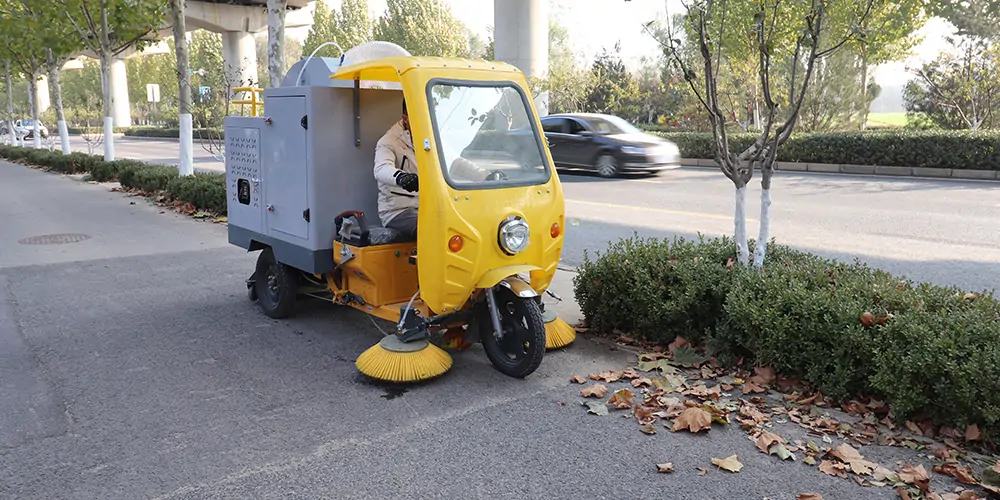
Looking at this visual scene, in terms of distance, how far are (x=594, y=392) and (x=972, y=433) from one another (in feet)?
5.87

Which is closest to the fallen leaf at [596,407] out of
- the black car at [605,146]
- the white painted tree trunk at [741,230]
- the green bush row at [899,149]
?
the white painted tree trunk at [741,230]

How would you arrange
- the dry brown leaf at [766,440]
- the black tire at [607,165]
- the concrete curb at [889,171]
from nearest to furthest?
the dry brown leaf at [766,440] < the concrete curb at [889,171] < the black tire at [607,165]

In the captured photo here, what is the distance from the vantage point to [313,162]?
505cm

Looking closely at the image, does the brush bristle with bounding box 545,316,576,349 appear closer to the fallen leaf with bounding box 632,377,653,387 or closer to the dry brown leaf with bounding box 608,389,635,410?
the fallen leaf with bounding box 632,377,653,387

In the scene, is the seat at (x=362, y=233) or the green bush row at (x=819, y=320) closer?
the green bush row at (x=819, y=320)

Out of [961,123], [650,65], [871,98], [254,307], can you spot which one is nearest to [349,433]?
[254,307]

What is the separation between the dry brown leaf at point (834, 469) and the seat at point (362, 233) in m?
2.84

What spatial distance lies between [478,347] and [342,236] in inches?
45.8

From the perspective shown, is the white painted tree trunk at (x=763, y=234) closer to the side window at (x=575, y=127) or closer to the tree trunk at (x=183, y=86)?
the tree trunk at (x=183, y=86)

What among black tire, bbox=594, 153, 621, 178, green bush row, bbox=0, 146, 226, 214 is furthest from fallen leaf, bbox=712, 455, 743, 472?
black tire, bbox=594, 153, 621, 178

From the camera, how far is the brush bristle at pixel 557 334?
496 centimetres

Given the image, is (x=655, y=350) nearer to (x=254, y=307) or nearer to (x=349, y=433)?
(x=349, y=433)

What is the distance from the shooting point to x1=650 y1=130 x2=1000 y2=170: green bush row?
643 inches

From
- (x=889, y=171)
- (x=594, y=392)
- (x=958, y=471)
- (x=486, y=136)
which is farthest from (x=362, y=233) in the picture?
(x=889, y=171)
